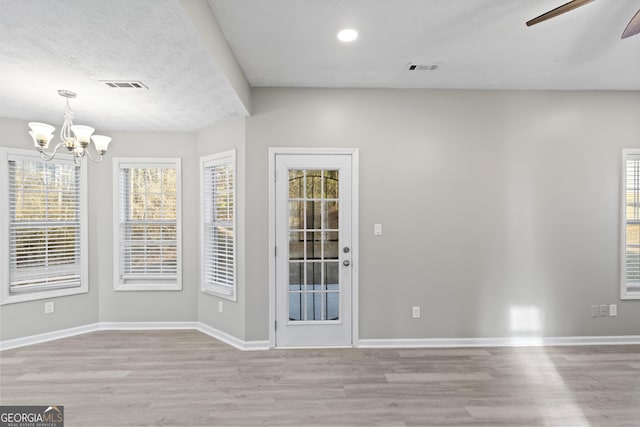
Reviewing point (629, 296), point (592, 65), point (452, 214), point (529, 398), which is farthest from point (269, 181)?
point (629, 296)

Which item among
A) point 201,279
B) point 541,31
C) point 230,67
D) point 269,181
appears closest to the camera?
point 541,31

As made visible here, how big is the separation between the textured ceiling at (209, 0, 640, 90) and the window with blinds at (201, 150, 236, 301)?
3.56ft

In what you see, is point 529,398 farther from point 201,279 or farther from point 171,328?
point 171,328

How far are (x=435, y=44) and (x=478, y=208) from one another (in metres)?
1.76

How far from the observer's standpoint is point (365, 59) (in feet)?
9.16

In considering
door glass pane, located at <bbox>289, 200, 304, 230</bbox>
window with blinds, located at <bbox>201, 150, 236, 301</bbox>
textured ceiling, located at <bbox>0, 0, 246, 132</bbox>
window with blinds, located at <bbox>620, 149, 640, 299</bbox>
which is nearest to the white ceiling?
textured ceiling, located at <bbox>0, 0, 246, 132</bbox>

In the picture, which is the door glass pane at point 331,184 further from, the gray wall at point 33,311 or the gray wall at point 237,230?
the gray wall at point 33,311

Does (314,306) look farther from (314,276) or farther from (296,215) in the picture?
(296,215)

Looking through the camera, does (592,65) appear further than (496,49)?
Yes

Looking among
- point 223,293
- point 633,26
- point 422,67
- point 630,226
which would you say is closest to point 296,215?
point 223,293

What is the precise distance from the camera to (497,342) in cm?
342

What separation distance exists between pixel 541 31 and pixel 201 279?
13.4 feet

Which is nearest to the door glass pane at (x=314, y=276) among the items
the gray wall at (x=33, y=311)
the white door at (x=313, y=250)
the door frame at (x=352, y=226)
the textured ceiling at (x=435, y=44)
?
the white door at (x=313, y=250)

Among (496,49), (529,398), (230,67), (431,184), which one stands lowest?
(529,398)
